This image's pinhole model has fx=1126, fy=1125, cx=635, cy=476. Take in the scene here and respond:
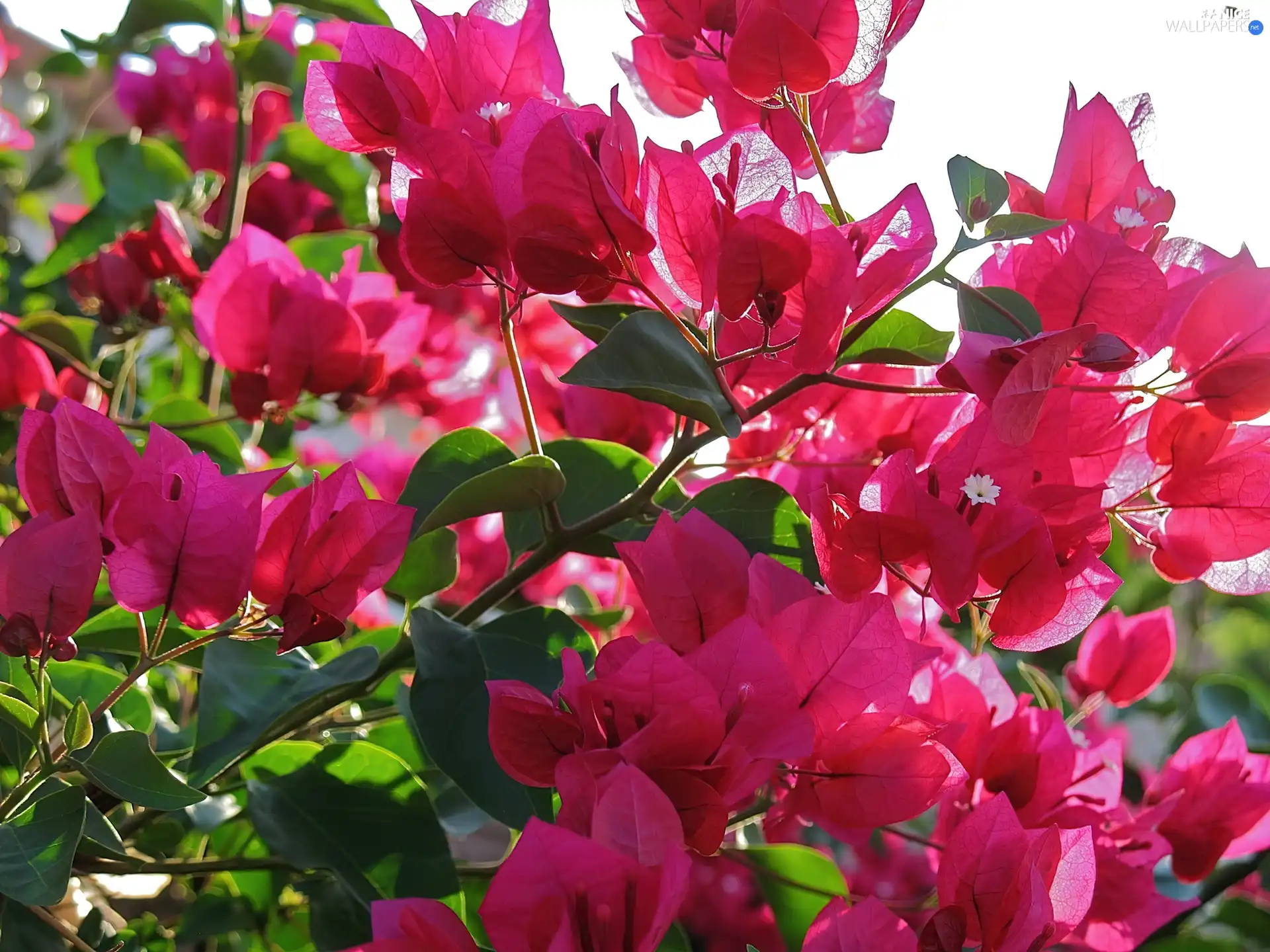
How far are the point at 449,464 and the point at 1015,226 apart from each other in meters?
0.31

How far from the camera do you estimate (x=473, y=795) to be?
0.52 meters

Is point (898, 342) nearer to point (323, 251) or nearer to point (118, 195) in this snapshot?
point (323, 251)

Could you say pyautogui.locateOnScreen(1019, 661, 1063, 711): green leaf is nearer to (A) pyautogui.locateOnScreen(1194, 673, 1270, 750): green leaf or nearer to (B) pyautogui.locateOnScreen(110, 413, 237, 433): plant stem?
(A) pyautogui.locateOnScreen(1194, 673, 1270, 750): green leaf

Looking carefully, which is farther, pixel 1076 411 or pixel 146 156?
pixel 146 156

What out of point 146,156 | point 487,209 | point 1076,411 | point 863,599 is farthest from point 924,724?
point 146,156

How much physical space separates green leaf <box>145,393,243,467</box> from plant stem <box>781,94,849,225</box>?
A: 18.7 inches

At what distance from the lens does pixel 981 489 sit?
469 mm

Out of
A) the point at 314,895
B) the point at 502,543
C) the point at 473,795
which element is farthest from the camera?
the point at 502,543

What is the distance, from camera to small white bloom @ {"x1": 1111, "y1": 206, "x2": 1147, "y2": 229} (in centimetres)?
52

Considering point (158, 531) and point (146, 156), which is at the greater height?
point (146, 156)

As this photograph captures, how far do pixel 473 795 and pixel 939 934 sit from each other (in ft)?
0.69

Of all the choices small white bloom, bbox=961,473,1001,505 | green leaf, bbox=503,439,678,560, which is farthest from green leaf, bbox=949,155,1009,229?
green leaf, bbox=503,439,678,560

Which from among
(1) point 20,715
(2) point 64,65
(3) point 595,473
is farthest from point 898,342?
(2) point 64,65

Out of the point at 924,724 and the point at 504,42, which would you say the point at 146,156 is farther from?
the point at 924,724
